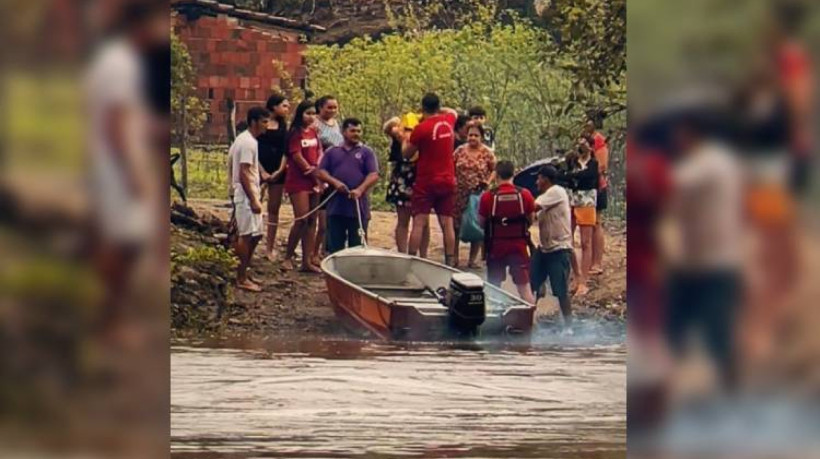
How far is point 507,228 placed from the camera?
31.3ft

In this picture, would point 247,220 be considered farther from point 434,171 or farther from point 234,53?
point 434,171

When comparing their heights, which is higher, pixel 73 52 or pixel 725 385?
pixel 73 52

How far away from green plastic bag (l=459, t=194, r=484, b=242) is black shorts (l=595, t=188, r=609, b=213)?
0.66 m

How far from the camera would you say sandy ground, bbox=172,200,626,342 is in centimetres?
954

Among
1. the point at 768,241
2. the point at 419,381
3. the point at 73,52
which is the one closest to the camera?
the point at 73,52

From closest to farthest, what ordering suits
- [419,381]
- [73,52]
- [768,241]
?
[73,52], [768,241], [419,381]

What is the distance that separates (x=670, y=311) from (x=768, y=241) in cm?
57

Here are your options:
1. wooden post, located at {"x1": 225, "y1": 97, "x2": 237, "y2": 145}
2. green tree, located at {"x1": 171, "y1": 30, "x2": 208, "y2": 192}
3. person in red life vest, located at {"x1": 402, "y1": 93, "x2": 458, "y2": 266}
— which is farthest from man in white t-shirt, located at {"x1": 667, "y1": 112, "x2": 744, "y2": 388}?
green tree, located at {"x1": 171, "y1": 30, "x2": 208, "y2": 192}

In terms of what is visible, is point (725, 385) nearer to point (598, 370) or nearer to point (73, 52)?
point (598, 370)

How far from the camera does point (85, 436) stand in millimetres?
7637

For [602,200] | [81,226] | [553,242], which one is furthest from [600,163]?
[81,226]

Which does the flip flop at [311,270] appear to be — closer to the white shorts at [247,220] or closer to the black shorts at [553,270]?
the white shorts at [247,220]

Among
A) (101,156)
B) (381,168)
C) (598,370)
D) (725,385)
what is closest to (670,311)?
(725,385)

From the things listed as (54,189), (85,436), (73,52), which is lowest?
(85,436)
